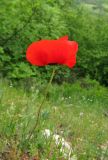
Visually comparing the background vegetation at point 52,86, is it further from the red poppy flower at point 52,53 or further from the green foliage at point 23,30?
the red poppy flower at point 52,53

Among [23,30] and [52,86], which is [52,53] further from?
[23,30]

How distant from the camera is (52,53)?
9.61 feet

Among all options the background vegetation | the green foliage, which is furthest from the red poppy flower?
the green foliage

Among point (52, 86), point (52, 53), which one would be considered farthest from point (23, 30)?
point (52, 53)

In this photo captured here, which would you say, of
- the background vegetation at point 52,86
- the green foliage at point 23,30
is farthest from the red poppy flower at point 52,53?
the green foliage at point 23,30

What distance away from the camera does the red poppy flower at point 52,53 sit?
2928 mm

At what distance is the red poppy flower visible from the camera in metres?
2.93

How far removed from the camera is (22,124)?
11.4 feet

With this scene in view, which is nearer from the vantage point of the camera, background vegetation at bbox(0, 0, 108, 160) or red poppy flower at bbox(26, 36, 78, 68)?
red poppy flower at bbox(26, 36, 78, 68)

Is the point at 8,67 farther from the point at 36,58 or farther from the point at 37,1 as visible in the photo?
the point at 36,58

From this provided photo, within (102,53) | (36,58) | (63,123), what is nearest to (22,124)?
(36,58)

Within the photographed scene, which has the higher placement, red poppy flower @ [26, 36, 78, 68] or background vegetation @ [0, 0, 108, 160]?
red poppy flower @ [26, 36, 78, 68]

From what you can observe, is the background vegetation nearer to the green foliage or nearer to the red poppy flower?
the green foliage

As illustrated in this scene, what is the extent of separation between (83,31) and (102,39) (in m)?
0.70
